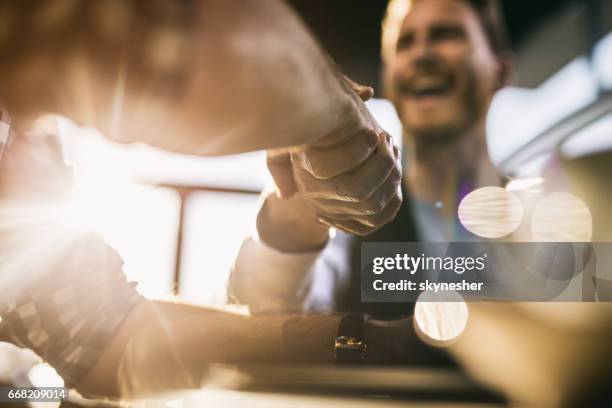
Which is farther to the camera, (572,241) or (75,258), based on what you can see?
(572,241)

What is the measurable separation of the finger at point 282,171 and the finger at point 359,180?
19mm

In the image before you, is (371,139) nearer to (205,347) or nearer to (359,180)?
(359,180)

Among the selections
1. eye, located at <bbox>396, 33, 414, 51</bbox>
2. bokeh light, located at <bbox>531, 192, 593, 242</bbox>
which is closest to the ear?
eye, located at <bbox>396, 33, 414, 51</bbox>

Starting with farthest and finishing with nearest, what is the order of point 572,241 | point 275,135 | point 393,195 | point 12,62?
point 572,241 → point 393,195 → point 275,135 → point 12,62

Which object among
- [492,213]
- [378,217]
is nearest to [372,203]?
[378,217]

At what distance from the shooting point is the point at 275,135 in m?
0.28

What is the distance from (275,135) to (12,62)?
0.48ft

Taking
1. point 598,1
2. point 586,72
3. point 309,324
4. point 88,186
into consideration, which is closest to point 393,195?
point 309,324

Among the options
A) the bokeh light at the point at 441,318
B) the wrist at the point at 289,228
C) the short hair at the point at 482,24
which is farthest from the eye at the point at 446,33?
the bokeh light at the point at 441,318

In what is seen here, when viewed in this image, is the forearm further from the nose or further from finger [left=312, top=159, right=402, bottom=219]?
the nose

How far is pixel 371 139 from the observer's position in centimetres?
40

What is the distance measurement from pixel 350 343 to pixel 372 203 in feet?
0.68

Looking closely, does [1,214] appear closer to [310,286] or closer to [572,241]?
[310,286]

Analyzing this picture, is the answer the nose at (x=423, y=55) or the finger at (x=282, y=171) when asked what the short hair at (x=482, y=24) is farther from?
the finger at (x=282, y=171)
